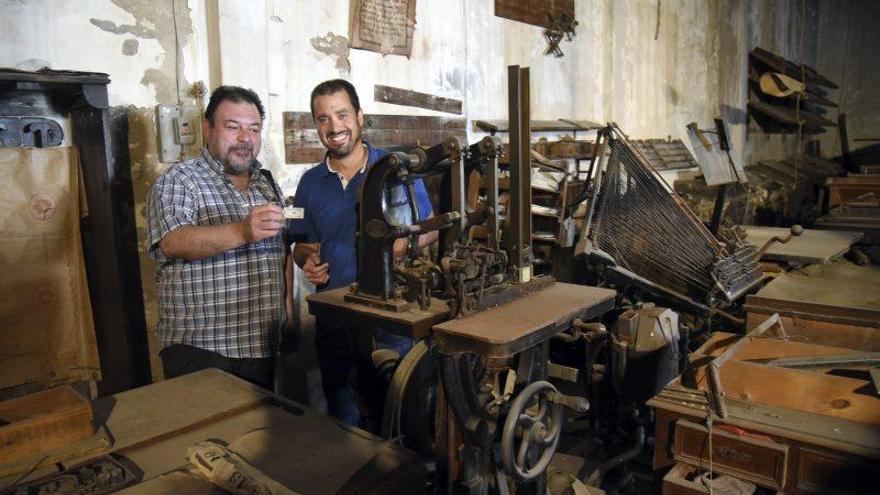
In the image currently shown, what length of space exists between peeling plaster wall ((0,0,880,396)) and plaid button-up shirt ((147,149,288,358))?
656 mm

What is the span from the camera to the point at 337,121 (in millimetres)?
2559

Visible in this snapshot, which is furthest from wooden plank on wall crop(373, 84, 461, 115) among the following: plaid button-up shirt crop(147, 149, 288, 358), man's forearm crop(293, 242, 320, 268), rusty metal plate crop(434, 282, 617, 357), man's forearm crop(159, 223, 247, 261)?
rusty metal plate crop(434, 282, 617, 357)

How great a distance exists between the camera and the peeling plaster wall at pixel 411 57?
2.66 m

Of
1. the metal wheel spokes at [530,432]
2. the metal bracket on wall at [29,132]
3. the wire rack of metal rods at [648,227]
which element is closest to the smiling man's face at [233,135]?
the metal bracket on wall at [29,132]

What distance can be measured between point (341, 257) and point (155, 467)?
131 centimetres

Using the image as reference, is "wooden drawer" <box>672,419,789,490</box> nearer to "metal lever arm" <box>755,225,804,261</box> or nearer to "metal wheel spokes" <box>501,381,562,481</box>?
"metal wheel spokes" <box>501,381,562,481</box>

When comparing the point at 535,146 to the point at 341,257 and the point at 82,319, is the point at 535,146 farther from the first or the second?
the point at 82,319

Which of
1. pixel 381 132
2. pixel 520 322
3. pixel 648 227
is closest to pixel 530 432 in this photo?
pixel 520 322

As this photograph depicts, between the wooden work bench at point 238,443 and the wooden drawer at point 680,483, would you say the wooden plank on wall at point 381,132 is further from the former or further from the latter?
the wooden drawer at point 680,483

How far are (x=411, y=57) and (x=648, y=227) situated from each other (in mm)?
1909

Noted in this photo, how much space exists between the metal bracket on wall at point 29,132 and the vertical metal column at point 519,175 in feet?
6.03

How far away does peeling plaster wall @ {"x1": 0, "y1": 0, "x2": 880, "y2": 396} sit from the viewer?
266cm

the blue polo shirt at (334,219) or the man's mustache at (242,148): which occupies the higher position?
the man's mustache at (242,148)

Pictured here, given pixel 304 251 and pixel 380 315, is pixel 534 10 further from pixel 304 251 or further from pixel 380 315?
pixel 380 315
